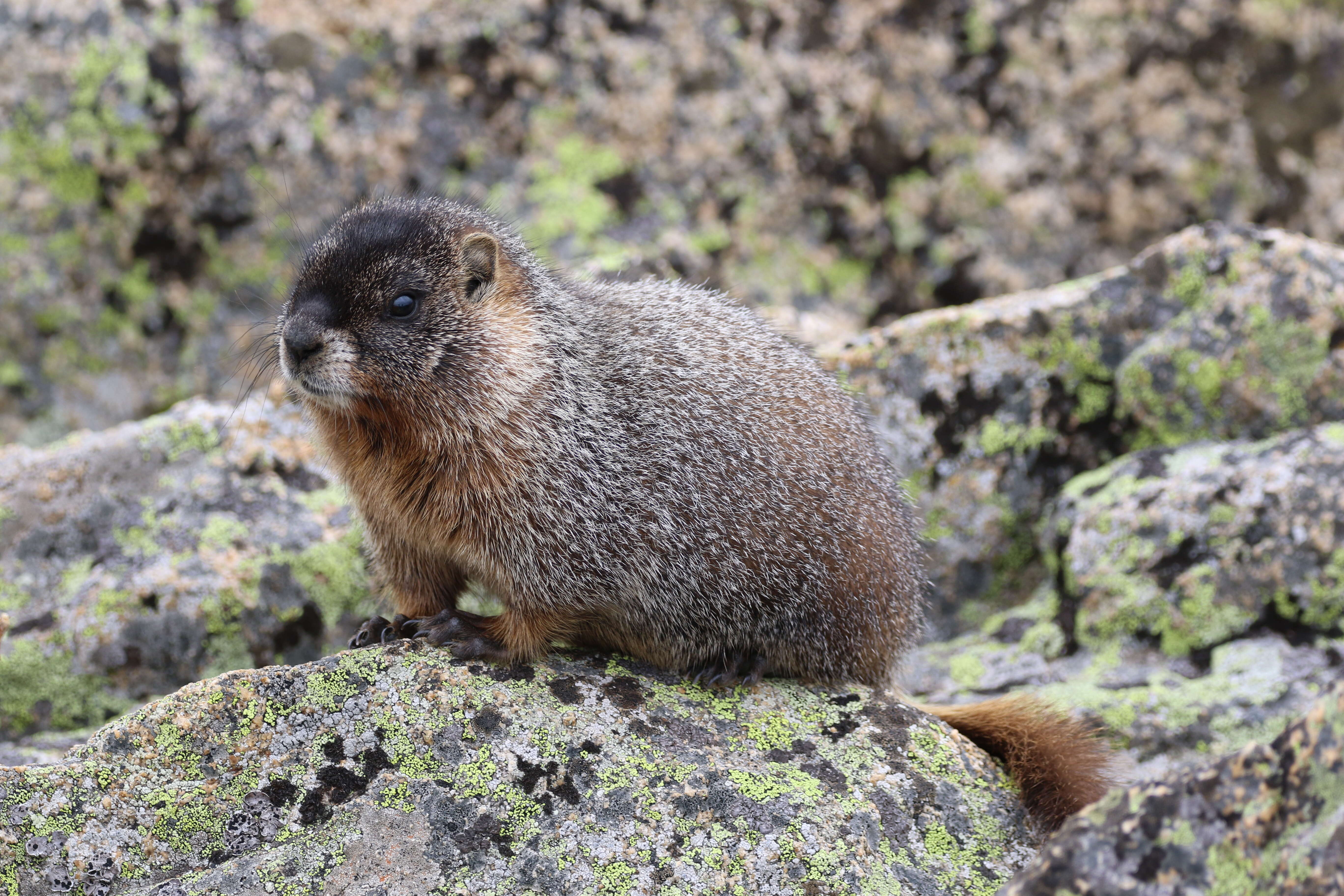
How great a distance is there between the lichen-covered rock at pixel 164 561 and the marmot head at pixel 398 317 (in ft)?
4.64

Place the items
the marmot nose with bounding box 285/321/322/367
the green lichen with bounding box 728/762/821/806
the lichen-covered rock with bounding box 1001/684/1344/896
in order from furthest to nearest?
the marmot nose with bounding box 285/321/322/367 → the green lichen with bounding box 728/762/821/806 → the lichen-covered rock with bounding box 1001/684/1344/896

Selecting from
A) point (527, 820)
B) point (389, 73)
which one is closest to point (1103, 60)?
point (389, 73)

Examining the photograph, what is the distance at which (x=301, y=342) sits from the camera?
4.33m

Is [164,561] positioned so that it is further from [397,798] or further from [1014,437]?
[1014,437]

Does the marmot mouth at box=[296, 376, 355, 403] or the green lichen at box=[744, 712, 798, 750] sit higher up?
the marmot mouth at box=[296, 376, 355, 403]

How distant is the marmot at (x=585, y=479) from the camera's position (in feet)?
14.9

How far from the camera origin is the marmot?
14.9 ft

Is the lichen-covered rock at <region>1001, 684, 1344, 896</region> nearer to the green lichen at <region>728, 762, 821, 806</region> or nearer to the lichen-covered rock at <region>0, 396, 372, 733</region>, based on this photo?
the green lichen at <region>728, 762, 821, 806</region>

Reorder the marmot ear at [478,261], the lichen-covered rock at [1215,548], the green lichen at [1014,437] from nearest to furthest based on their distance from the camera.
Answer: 1. the marmot ear at [478,261]
2. the lichen-covered rock at [1215,548]
3. the green lichen at [1014,437]

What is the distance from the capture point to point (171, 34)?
7.99 meters

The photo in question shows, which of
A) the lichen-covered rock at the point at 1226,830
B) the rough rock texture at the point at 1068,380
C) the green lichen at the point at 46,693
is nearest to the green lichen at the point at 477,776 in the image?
the lichen-covered rock at the point at 1226,830

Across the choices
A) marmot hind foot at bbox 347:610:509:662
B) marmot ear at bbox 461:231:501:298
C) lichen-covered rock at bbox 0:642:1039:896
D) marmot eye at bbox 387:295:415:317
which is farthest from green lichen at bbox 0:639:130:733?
marmot ear at bbox 461:231:501:298

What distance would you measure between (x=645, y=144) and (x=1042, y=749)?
5.79 meters

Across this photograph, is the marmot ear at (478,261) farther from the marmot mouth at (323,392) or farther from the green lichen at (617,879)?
the green lichen at (617,879)
